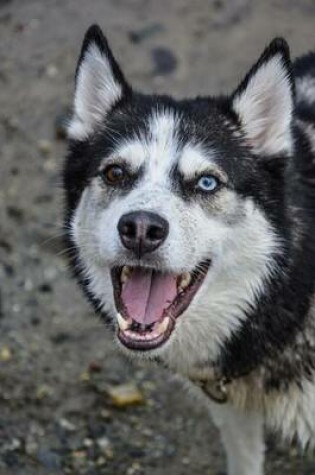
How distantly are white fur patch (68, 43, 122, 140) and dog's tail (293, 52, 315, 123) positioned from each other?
856mm

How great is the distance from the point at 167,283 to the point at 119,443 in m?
1.68

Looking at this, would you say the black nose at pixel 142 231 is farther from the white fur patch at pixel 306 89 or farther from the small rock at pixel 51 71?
the small rock at pixel 51 71

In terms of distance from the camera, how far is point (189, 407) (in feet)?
18.1

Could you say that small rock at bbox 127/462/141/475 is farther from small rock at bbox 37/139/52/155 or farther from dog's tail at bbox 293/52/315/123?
small rock at bbox 37/139/52/155

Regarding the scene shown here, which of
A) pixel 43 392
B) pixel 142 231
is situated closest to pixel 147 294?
pixel 142 231

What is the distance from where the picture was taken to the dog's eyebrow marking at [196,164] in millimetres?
3941

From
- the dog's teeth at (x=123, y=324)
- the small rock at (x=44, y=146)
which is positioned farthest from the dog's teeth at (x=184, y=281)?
the small rock at (x=44, y=146)

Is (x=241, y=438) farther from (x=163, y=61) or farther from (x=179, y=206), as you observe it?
(x=163, y=61)

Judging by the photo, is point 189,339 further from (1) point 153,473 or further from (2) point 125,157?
(1) point 153,473

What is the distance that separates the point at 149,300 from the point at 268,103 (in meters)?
0.95

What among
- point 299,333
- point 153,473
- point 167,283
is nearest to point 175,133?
point 167,283

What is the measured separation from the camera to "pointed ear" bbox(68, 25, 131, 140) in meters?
4.24

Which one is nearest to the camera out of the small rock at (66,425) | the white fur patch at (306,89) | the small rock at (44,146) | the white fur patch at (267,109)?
the white fur patch at (267,109)

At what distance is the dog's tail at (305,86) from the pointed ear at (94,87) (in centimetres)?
82
